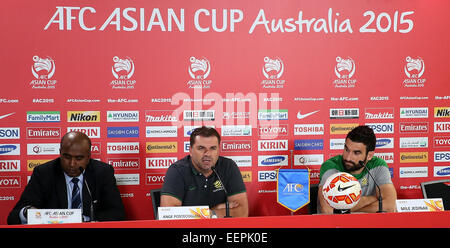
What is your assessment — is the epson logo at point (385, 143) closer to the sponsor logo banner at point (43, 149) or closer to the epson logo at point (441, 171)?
the epson logo at point (441, 171)

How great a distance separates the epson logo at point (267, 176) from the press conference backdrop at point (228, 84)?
0.01m

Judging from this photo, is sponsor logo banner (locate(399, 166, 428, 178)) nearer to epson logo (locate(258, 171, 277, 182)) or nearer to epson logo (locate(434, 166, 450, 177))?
epson logo (locate(434, 166, 450, 177))

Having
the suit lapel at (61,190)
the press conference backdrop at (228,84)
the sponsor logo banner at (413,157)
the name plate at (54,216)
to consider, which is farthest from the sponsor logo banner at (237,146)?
the name plate at (54,216)

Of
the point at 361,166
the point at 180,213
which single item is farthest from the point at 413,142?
the point at 180,213

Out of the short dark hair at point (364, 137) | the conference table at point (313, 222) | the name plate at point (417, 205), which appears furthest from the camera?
the short dark hair at point (364, 137)

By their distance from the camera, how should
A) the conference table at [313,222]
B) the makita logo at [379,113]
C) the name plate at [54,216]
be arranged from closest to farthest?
the conference table at [313,222], the name plate at [54,216], the makita logo at [379,113]

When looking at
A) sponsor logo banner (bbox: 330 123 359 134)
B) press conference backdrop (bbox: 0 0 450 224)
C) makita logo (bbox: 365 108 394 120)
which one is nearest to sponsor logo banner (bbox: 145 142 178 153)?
press conference backdrop (bbox: 0 0 450 224)

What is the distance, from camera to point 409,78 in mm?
3596

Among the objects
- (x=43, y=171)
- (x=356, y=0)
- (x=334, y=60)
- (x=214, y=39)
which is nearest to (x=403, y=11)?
(x=356, y=0)

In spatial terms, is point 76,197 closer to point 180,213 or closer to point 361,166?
point 180,213

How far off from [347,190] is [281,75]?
190cm

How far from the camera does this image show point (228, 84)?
343cm

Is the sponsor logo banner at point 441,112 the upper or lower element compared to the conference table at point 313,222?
upper

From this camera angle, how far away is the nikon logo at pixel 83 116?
10.8 ft
